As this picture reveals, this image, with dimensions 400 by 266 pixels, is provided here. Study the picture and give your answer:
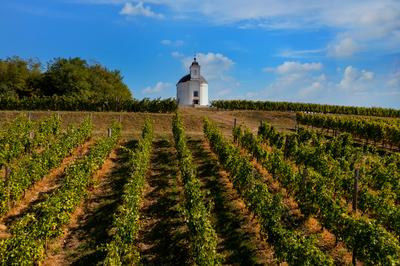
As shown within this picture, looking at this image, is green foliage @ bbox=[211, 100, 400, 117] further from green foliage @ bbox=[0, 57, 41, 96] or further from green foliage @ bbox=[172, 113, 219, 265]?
green foliage @ bbox=[172, 113, 219, 265]

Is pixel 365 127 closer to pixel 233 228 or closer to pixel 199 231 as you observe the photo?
pixel 233 228

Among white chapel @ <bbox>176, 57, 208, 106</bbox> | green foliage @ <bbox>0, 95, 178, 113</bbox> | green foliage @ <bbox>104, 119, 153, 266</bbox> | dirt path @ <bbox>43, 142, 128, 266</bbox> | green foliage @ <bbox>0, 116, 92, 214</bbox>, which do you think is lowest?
dirt path @ <bbox>43, 142, 128, 266</bbox>

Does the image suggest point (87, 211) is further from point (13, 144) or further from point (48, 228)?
point (13, 144)

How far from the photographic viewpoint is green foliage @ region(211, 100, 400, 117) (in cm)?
6412

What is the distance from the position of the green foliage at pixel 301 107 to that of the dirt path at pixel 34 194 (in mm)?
40052

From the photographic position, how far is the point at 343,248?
15258 mm

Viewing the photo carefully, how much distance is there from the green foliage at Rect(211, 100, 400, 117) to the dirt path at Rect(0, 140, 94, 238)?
40.1 metres

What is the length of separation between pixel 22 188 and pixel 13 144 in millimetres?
6743

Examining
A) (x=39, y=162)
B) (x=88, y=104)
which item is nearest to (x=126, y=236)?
(x=39, y=162)

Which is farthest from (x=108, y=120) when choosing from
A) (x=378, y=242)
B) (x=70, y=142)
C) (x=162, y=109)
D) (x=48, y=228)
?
(x=378, y=242)

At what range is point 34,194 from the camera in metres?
20.0

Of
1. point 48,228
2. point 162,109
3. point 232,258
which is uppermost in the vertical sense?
point 162,109

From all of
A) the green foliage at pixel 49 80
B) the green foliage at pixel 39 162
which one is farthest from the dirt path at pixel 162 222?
the green foliage at pixel 49 80

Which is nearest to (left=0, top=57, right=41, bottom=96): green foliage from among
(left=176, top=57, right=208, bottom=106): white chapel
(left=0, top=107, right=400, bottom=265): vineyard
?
(left=176, top=57, right=208, bottom=106): white chapel
